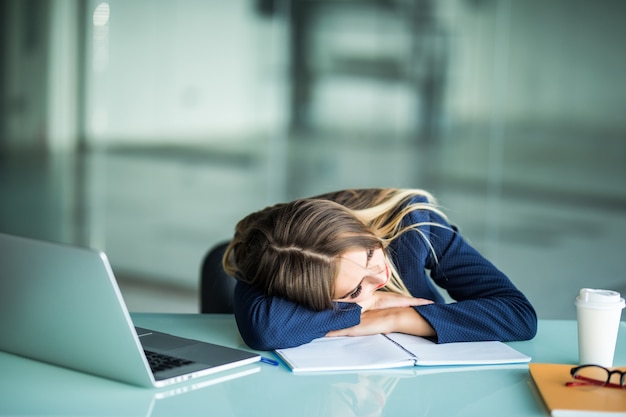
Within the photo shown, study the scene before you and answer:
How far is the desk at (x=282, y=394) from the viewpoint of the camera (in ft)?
4.11

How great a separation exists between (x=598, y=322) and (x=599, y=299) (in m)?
0.04

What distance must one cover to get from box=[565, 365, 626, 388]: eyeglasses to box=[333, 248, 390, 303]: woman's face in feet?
1.55

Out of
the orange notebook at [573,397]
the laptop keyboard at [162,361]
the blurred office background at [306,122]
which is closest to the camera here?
the orange notebook at [573,397]

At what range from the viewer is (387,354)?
1547 mm

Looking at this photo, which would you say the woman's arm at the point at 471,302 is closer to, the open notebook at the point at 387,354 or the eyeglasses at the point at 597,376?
the open notebook at the point at 387,354

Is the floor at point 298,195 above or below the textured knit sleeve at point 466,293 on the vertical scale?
below

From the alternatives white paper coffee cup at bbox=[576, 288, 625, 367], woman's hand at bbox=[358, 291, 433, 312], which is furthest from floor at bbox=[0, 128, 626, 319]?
white paper coffee cup at bbox=[576, 288, 625, 367]

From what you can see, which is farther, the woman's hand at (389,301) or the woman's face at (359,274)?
the woman's hand at (389,301)

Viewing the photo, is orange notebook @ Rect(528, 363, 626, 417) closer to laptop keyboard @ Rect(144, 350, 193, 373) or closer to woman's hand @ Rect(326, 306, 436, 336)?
woman's hand @ Rect(326, 306, 436, 336)

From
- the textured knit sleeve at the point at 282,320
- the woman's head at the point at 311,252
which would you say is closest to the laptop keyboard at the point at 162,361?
the textured knit sleeve at the point at 282,320

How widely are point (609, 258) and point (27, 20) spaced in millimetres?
3773

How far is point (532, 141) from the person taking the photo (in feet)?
14.4

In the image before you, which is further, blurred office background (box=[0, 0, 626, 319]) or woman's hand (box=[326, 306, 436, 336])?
blurred office background (box=[0, 0, 626, 319])

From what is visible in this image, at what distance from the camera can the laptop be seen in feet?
4.16
